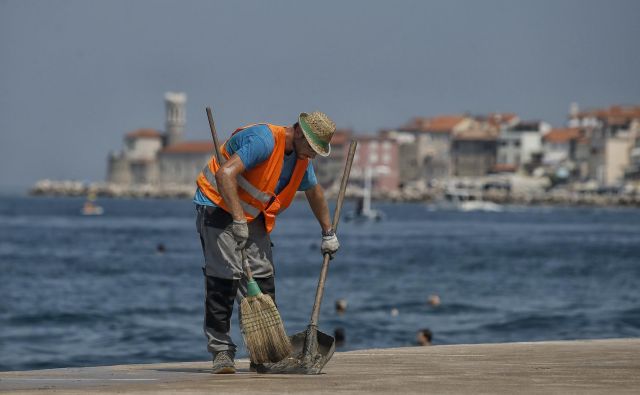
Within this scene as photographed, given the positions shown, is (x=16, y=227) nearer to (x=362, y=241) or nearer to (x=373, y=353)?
(x=362, y=241)

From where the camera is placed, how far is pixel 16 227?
94.9 meters

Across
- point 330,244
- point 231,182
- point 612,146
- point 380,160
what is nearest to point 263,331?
point 330,244

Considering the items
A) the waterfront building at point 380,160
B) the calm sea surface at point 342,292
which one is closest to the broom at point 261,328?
the calm sea surface at point 342,292

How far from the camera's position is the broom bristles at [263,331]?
796 centimetres

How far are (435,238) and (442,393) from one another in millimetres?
73844

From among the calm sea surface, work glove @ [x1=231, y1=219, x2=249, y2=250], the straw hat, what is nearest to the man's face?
the straw hat

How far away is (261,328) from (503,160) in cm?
16682

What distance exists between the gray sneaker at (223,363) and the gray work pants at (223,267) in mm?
31

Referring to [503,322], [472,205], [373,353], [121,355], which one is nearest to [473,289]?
[503,322]

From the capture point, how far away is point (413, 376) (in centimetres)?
732

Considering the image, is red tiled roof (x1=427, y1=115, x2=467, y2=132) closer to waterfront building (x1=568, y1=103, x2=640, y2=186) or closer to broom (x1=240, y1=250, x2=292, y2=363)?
waterfront building (x1=568, y1=103, x2=640, y2=186)

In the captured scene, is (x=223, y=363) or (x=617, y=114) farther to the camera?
(x=617, y=114)

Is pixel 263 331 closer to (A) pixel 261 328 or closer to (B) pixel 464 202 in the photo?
(A) pixel 261 328

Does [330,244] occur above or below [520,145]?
below
